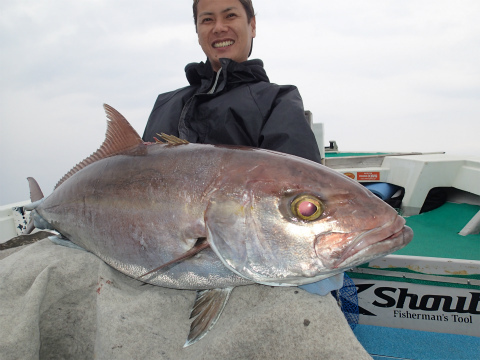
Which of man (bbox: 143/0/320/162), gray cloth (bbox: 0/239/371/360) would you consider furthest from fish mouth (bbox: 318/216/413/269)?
man (bbox: 143/0/320/162)

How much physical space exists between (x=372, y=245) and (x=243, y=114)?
1404 millimetres

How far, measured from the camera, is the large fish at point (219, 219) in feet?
4.06

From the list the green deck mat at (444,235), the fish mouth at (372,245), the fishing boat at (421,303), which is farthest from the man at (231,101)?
the green deck mat at (444,235)

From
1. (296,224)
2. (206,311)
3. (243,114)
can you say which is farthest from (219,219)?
(243,114)

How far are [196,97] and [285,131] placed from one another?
845 mm

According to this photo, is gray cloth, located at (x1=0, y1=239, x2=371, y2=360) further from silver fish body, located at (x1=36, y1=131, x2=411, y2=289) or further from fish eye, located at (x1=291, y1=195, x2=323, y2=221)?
fish eye, located at (x1=291, y1=195, x2=323, y2=221)

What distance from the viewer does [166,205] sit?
154 cm

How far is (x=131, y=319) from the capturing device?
1.52 m

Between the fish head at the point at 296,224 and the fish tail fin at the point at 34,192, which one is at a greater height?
the fish head at the point at 296,224

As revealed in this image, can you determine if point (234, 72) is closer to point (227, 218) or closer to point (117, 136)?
point (117, 136)

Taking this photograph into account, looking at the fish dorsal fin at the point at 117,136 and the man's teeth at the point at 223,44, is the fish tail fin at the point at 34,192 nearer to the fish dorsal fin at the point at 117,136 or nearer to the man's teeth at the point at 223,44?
the fish dorsal fin at the point at 117,136

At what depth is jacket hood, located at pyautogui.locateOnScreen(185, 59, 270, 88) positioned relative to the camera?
102 inches

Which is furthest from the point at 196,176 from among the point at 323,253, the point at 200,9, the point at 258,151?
the point at 200,9

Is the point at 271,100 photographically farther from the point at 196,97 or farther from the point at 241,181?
the point at 241,181
